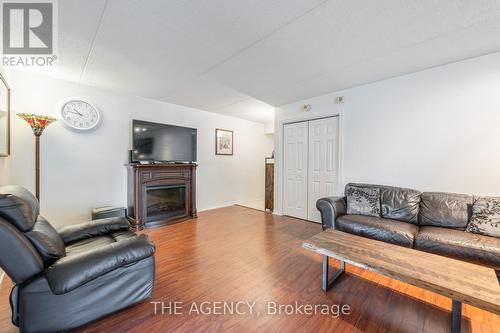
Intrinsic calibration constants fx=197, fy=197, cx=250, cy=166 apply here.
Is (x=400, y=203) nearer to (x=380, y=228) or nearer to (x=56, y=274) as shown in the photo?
(x=380, y=228)

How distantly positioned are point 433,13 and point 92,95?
449cm

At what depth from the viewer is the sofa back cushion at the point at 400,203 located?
257 cm

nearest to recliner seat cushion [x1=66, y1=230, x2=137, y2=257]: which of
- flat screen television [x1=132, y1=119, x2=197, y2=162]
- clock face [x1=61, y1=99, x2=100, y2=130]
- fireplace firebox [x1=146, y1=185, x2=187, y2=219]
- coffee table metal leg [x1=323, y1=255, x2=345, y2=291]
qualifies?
fireplace firebox [x1=146, y1=185, x2=187, y2=219]

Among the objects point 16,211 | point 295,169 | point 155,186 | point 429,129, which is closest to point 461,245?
point 429,129

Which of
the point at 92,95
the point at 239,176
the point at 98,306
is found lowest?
the point at 98,306

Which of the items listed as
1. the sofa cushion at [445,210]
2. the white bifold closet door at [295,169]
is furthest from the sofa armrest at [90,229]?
the sofa cushion at [445,210]

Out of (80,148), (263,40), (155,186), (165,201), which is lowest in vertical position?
(165,201)

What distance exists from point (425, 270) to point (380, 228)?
982 mm

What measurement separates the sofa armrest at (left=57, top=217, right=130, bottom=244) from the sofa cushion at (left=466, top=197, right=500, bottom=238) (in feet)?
12.2

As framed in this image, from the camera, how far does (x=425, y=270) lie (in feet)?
4.56

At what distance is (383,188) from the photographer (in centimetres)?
285

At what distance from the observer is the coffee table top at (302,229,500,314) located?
3.76 ft

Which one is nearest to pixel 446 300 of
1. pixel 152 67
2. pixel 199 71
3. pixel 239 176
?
pixel 199 71

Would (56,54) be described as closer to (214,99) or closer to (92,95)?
(92,95)
